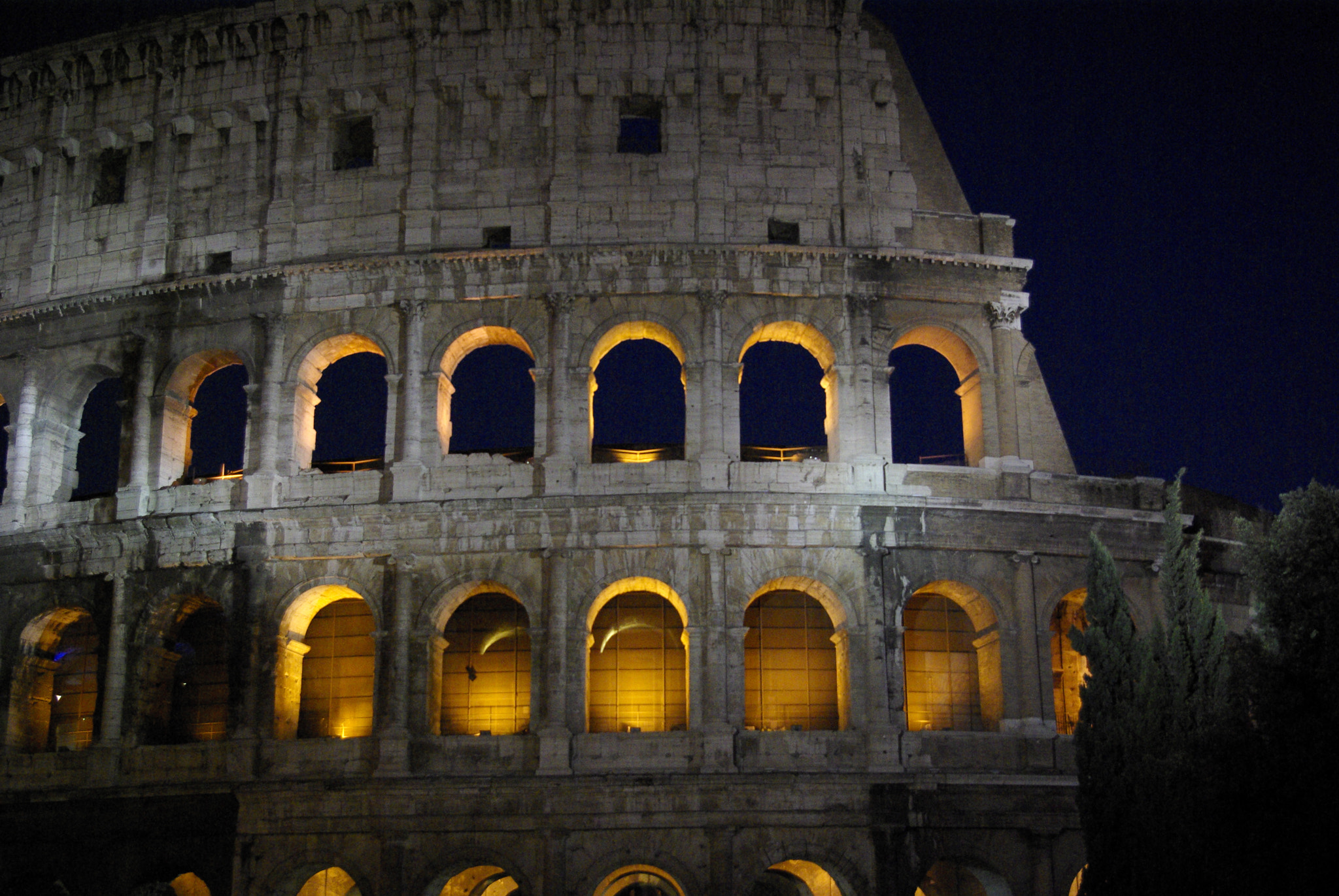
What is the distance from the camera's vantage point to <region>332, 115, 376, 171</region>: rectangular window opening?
26.7 meters

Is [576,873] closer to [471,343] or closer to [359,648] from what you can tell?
[359,648]

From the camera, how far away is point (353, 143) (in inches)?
1067

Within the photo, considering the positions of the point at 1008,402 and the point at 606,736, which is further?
the point at 1008,402

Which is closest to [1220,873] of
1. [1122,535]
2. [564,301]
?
[1122,535]

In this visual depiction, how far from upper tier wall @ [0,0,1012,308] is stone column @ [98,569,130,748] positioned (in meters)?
5.84

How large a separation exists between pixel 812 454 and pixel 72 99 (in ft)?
52.7

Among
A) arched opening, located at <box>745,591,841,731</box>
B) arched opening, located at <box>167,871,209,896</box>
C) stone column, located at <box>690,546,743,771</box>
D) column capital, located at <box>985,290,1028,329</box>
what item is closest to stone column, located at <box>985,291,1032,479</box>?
column capital, located at <box>985,290,1028,329</box>

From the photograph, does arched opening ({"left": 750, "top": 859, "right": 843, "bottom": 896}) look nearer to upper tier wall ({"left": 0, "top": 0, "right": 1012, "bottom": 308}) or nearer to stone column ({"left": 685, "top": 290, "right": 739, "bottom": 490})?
stone column ({"left": 685, "top": 290, "right": 739, "bottom": 490})

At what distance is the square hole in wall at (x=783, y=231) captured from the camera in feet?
82.8

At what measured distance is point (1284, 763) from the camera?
Result: 15.9 meters

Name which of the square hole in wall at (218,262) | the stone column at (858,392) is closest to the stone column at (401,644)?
the square hole in wall at (218,262)

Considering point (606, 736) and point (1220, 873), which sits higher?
point (606, 736)

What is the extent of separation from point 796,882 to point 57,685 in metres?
Result: 13.8

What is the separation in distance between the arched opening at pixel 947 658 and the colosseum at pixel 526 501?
7 centimetres
